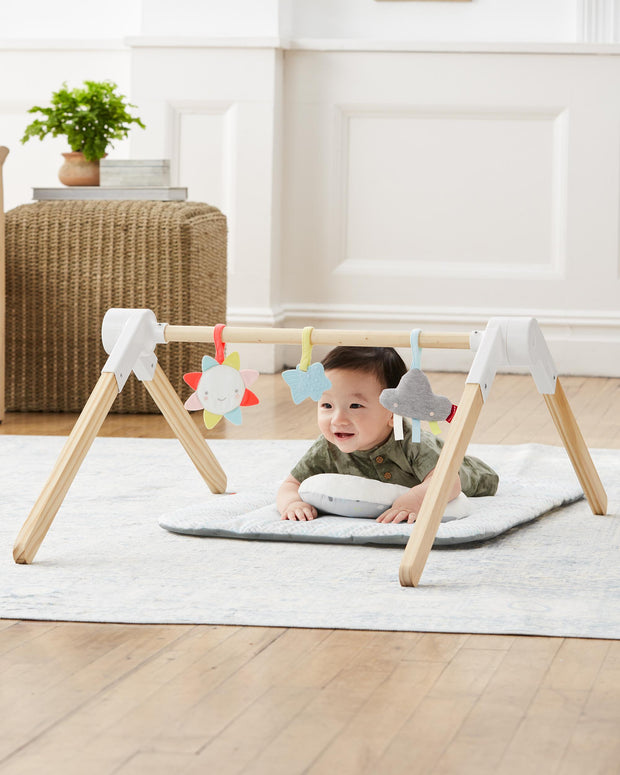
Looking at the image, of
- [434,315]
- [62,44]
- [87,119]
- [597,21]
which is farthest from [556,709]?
[62,44]

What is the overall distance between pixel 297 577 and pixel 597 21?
2420 mm

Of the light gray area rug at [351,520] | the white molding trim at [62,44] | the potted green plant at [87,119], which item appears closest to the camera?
the light gray area rug at [351,520]

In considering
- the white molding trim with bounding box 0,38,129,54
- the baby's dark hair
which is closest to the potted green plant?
the white molding trim with bounding box 0,38,129,54

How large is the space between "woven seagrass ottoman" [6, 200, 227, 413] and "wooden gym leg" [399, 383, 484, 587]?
127 centimetres

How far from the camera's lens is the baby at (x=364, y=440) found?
1.40 metres

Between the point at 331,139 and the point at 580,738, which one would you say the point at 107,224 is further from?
the point at 580,738

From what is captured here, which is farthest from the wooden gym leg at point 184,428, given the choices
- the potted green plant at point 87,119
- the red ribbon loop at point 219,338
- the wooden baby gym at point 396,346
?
the potted green plant at point 87,119

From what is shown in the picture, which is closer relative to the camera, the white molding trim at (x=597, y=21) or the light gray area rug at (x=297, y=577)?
the light gray area rug at (x=297, y=577)

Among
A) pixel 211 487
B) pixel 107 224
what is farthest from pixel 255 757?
pixel 107 224

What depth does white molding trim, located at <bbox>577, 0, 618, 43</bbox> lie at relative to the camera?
313 cm

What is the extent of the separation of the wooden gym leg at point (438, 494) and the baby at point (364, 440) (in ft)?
0.73

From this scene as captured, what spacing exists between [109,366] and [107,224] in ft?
3.72

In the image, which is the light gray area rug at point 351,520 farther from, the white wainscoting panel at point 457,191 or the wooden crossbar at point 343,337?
the white wainscoting panel at point 457,191

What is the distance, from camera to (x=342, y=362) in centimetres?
142
